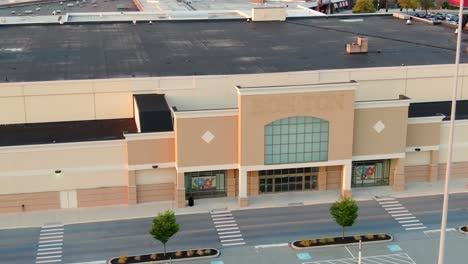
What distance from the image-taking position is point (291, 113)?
55.9 metres

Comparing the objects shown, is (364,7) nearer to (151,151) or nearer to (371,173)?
(371,173)

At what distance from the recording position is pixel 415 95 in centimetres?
6656

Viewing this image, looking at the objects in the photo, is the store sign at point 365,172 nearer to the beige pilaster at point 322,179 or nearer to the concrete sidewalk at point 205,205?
the concrete sidewalk at point 205,205

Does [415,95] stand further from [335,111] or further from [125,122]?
[125,122]

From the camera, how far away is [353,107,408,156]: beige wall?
57656 millimetres

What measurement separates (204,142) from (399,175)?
17.3 meters

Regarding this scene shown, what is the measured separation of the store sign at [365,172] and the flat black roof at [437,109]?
251 inches

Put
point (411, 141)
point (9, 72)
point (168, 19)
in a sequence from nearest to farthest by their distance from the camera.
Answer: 1. point (411, 141)
2. point (9, 72)
3. point (168, 19)

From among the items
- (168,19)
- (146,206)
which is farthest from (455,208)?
(168,19)

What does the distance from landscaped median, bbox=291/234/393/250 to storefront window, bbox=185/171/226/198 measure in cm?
1050

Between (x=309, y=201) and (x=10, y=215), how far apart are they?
24.2 metres

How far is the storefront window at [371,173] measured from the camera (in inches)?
2370

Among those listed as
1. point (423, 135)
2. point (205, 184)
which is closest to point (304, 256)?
point (205, 184)

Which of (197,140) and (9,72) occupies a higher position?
(9,72)
